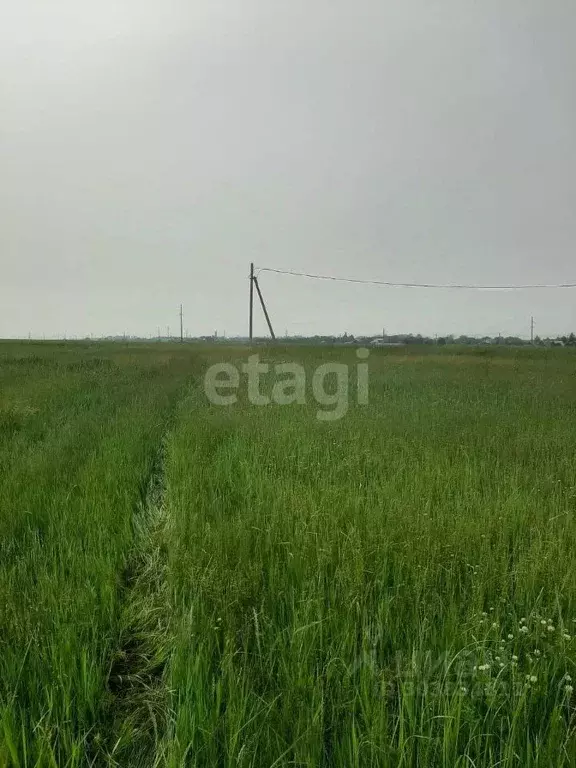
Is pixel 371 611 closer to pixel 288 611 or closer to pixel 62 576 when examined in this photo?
pixel 288 611

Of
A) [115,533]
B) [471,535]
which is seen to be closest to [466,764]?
[471,535]

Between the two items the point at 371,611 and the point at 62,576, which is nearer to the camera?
the point at 371,611

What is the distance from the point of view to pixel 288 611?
7.92ft

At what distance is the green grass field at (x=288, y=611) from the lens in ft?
5.37

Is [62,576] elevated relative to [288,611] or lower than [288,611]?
elevated

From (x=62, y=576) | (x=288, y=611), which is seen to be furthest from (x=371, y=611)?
(x=62, y=576)

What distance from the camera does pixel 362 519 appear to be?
348 centimetres

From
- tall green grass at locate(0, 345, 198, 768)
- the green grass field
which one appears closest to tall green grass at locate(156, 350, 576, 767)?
the green grass field

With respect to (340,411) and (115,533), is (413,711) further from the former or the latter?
(340,411)

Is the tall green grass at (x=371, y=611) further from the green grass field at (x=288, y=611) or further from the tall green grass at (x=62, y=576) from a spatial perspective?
the tall green grass at (x=62, y=576)

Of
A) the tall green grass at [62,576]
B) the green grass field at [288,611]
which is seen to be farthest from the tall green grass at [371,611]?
the tall green grass at [62,576]

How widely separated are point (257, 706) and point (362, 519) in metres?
1.89

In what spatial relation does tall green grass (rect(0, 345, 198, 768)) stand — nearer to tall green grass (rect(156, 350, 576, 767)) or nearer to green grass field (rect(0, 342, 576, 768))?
green grass field (rect(0, 342, 576, 768))

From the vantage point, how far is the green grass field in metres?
1.64
